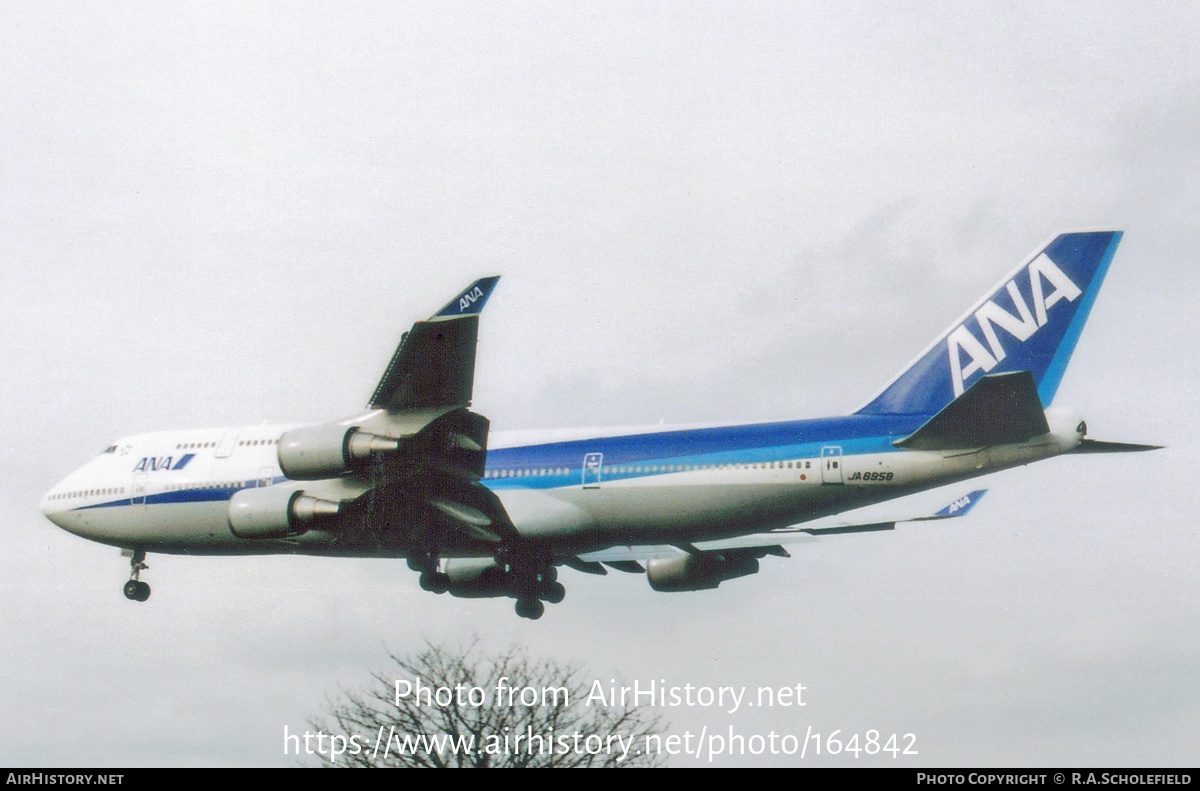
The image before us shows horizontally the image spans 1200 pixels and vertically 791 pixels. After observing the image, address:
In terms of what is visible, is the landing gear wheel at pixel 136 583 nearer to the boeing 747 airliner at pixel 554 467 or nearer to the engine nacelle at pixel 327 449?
the boeing 747 airliner at pixel 554 467

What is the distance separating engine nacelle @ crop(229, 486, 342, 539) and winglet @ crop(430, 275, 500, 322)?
193 inches

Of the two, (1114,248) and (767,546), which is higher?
(1114,248)

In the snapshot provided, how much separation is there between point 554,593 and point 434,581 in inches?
108

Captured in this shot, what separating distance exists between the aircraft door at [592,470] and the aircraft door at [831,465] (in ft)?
13.9

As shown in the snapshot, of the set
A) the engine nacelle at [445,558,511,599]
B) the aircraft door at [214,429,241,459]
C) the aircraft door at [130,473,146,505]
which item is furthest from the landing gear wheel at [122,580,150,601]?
the engine nacelle at [445,558,511,599]

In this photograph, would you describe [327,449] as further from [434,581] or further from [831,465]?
[831,465]

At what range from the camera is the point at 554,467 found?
85.5 ft

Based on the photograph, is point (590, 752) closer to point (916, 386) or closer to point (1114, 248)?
point (916, 386)

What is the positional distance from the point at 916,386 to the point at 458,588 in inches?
403

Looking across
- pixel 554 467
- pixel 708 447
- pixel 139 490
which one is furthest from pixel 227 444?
pixel 708 447

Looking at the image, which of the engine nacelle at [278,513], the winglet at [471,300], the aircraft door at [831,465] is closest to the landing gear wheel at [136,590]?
the engine nacelle at [278,513]

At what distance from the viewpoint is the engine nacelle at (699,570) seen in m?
29.3
